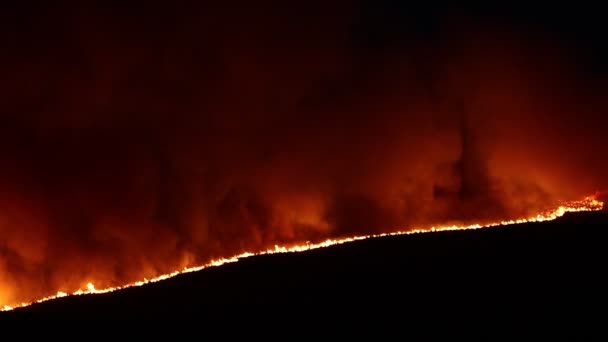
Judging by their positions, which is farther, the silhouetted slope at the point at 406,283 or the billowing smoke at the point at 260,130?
the billowing smoke at the point at 260,130

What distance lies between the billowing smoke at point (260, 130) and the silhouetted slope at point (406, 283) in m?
2.91

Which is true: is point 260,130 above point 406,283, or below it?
above

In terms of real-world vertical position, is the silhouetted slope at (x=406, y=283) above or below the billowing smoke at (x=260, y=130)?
below

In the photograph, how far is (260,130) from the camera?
13031 mm

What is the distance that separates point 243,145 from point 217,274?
4.28 meters

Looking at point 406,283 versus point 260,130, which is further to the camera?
point 260,130

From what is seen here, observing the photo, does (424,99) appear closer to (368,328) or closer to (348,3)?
(348,3)

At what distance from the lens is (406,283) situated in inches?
289

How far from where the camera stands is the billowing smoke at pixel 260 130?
11.9 m

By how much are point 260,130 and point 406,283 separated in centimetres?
636

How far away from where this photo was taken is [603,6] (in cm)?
1324

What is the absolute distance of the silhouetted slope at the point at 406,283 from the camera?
660 cm

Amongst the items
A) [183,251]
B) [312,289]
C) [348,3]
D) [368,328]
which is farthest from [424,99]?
[368,328]

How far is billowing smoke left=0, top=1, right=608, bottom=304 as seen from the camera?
11.9 metres
